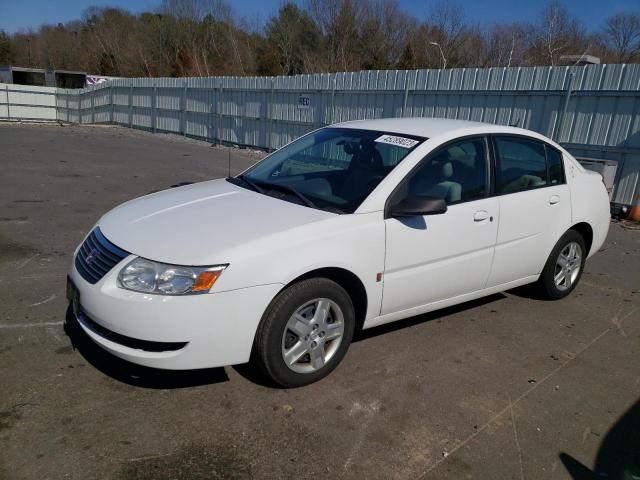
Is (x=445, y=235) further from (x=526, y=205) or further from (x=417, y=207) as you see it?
(x=526, y=205)

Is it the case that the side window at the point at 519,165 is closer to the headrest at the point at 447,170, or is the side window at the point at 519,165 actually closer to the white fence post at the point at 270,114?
the headrest at the point at 447,170

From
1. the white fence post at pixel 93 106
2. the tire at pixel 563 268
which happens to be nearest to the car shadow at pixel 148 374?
the tire at pixel 563 268

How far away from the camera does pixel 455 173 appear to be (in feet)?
12.6

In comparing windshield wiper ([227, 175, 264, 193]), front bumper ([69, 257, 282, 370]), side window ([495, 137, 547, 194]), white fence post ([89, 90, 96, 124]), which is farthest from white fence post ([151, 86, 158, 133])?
front bumper ([69, 257, 282, 370])

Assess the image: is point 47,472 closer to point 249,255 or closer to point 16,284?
point 249,255

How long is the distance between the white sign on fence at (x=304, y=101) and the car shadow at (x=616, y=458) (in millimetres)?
14181

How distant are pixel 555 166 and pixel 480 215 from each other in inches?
51.7

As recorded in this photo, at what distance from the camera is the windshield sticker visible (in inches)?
147

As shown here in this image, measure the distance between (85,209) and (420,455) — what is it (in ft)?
22.2

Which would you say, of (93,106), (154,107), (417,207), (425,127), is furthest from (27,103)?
(417,207)

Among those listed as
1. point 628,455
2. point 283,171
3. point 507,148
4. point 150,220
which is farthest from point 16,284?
point 628,455

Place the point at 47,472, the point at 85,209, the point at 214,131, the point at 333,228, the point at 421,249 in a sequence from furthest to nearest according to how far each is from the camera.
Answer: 1. the point at 214,131
2. the point at 85,209
3. the point at 421,249
4. the point at 333,228
5. the point at 47,472

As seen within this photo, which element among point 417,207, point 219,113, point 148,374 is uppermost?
point 417,207

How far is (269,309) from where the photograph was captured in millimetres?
2936
